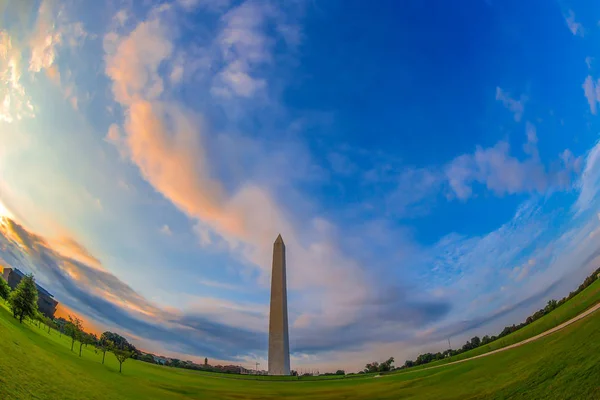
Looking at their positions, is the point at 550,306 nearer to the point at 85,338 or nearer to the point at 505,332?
the point at 505,332

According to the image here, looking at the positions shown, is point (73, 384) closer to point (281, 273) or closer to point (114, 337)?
point (281, 273)

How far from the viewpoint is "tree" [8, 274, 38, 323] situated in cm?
4369

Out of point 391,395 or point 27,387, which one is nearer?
point 27,387

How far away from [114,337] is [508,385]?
341 feet

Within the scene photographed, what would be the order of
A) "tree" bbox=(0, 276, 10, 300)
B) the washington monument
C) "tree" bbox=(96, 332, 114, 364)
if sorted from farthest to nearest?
1. the washington monument
2. "tree" bbox=(96, 332, 114, 364)
3. "tree" bbox=(0, 276, 10, 300)

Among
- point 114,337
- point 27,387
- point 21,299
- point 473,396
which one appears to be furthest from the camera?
point 114,337

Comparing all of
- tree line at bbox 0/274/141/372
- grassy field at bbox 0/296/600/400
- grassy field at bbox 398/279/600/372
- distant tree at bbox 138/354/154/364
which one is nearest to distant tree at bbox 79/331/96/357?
tree line at bbox 0/274/141/372

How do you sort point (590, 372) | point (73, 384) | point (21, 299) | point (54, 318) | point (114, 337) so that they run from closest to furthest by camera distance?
point (590, 372)
point (73, 384)
point (21, 299)
point (54, 318)
point (114, 337)

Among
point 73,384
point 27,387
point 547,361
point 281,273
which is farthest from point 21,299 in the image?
point 547,361

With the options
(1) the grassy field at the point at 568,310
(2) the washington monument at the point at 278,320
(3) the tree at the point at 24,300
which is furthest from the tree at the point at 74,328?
(1) the grassy field at the point at 568,310

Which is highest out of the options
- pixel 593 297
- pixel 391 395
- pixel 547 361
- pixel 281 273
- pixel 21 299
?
pixel 281 273

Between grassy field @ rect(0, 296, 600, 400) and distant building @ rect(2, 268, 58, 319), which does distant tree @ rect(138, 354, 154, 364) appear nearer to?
distant building @ rect(2, 268, 58, 319)

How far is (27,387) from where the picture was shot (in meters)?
22.0

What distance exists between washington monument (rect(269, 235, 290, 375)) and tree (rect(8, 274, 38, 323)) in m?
46.0
